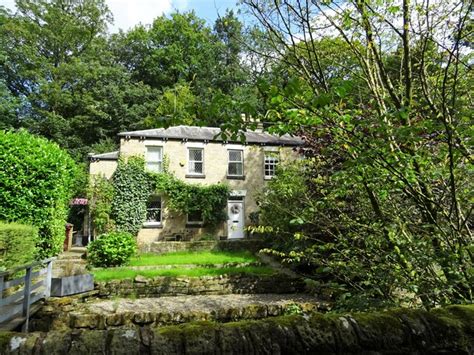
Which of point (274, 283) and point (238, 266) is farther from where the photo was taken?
point (238, 266)

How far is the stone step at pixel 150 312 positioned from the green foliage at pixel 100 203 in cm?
714

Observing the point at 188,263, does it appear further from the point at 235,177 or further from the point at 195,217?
the point at 235,177

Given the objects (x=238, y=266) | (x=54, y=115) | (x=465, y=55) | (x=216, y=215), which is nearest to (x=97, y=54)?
(x=54, y=115)

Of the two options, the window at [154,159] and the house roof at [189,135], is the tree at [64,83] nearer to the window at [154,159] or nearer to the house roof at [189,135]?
the house roof at [189,135]

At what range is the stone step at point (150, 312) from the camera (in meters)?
7.39

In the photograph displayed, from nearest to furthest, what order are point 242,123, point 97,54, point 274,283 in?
point 242,123, point 274,283, point 97,54

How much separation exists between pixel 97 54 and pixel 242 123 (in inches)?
1383

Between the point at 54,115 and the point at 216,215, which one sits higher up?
the point at 54,115

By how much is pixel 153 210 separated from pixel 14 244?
10122mm

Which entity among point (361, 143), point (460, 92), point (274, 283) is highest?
point (460, 92)

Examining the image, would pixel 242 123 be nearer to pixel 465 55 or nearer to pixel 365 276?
pixel 365 276

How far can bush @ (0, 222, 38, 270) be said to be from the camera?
7.19m

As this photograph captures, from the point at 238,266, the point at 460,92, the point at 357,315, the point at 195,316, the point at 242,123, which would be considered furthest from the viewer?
the point at 238,266

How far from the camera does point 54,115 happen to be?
2688 cm
